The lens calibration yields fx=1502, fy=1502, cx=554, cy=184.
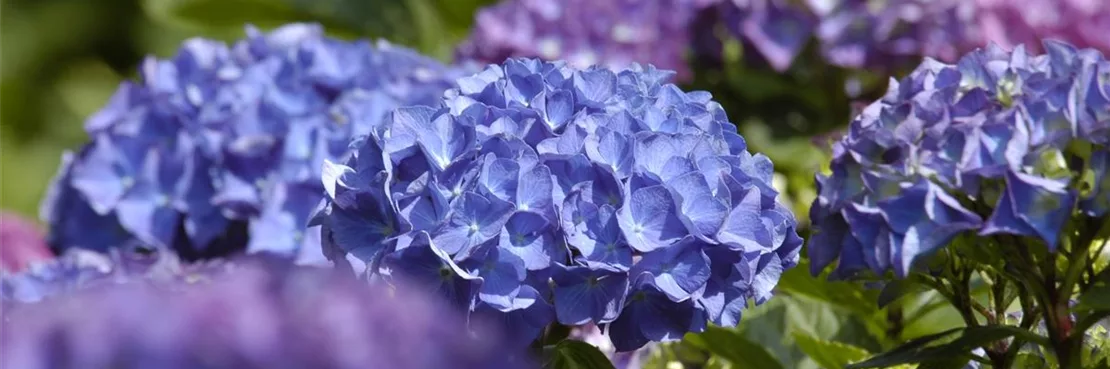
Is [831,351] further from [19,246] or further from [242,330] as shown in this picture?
[19,246]

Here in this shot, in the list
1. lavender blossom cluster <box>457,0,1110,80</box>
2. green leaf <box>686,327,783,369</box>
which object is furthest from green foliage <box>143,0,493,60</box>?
green leaf <box>686,327,783,369</box>

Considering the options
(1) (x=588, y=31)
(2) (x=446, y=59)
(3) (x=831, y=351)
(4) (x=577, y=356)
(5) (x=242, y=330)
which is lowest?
(2) (x=446, y=59)

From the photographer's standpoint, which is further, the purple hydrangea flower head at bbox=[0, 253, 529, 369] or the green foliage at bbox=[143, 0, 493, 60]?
the green foliage at bbox=[143, 0, 493, 60]

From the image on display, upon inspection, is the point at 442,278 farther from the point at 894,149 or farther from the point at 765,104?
the point at 765,104

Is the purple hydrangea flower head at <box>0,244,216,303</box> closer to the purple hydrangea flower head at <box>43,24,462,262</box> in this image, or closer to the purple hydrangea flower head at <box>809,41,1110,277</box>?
the purple hydrangea flower head at <box>43,24,462,262</box>

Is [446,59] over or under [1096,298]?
under

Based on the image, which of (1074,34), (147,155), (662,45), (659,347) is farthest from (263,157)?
(1074,34)

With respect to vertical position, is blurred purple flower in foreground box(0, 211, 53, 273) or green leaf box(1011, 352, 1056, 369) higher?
green leaf box(1011, 352, 1056, 369)

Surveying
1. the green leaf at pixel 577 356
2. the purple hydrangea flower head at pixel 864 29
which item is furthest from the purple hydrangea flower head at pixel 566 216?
the purple hydrangea flower head at pixel 864 29

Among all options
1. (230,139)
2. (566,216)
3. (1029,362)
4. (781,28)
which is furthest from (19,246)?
Result: (1029,362)
